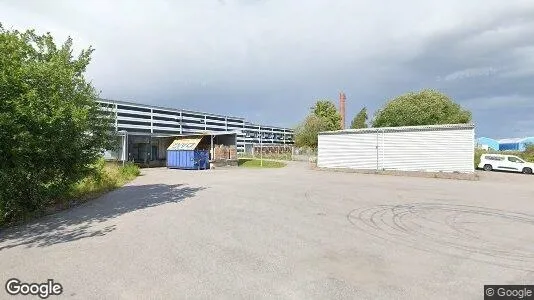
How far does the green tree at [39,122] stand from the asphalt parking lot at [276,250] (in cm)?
109

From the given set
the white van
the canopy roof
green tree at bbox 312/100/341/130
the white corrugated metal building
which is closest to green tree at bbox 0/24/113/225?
the white corrugated metal building

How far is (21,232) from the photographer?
29.4 ft

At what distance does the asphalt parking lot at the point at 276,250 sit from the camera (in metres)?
5.22

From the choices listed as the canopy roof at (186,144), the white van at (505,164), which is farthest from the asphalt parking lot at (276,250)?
the canopy roof at (186,144)

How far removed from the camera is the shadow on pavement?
26.9 feet

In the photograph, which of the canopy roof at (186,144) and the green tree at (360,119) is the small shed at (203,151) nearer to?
the canopy roof at (186,144)

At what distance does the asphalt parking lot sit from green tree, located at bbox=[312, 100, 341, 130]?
172 feet

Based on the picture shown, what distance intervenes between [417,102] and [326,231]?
1829 inches

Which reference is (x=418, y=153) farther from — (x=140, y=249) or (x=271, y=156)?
(x=271, y=156)

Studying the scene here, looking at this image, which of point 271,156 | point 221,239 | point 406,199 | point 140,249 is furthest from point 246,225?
point 271,156

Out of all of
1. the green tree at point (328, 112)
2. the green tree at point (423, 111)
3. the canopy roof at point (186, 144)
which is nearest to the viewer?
the canopy roof at point (186, 144)

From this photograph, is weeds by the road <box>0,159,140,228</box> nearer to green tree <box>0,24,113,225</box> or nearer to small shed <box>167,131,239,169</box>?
green tree <box>0,24,113,225</box>

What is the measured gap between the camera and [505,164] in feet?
102

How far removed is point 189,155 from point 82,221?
24485 millimetres
